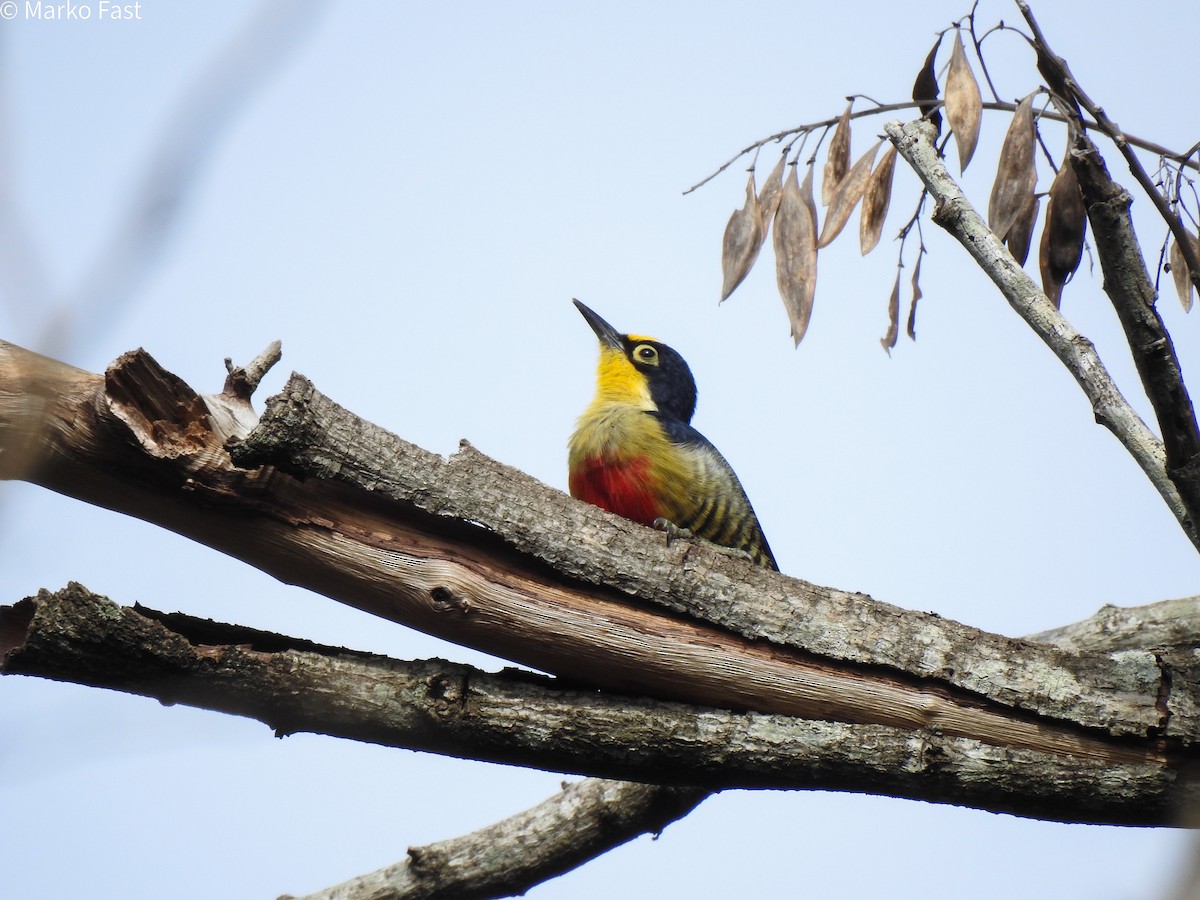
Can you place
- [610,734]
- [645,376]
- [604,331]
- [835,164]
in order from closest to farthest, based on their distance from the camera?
1. [610,734]
2. [835,164]
3. [645,376]
4. [604,331]

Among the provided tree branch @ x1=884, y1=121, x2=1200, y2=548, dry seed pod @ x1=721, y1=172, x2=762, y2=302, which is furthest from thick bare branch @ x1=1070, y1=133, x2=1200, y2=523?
dry seed pod @ x1=721, y1=172, x2=762, y2=302

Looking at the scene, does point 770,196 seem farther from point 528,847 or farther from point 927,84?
point 528,847

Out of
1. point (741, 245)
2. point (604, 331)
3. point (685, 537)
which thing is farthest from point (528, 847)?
point (604, 331)

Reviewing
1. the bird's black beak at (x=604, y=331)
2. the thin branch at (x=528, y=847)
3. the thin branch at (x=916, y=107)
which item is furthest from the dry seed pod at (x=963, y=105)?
the bird's black beak at (x=604, y=331)

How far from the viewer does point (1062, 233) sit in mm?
4457

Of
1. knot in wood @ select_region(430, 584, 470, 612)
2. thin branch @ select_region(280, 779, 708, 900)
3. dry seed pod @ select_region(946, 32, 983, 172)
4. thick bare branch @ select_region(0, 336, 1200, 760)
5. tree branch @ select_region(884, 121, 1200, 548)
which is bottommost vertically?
thin branch @ select_region(280, 779, 708, 900)

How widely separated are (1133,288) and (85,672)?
3.20 metres

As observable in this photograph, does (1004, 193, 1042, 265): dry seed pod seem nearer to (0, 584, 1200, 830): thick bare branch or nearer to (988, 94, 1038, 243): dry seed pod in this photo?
(988, 94, 1038, 243): dry seed pod

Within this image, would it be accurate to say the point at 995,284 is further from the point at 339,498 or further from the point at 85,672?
the point at 85,672

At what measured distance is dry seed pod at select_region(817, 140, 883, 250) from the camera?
476 cm

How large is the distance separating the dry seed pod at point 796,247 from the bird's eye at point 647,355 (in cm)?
189

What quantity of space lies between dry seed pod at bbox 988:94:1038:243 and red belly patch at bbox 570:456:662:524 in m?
1.82

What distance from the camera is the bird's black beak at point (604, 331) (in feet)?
22.6

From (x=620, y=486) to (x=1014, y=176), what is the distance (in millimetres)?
2094
